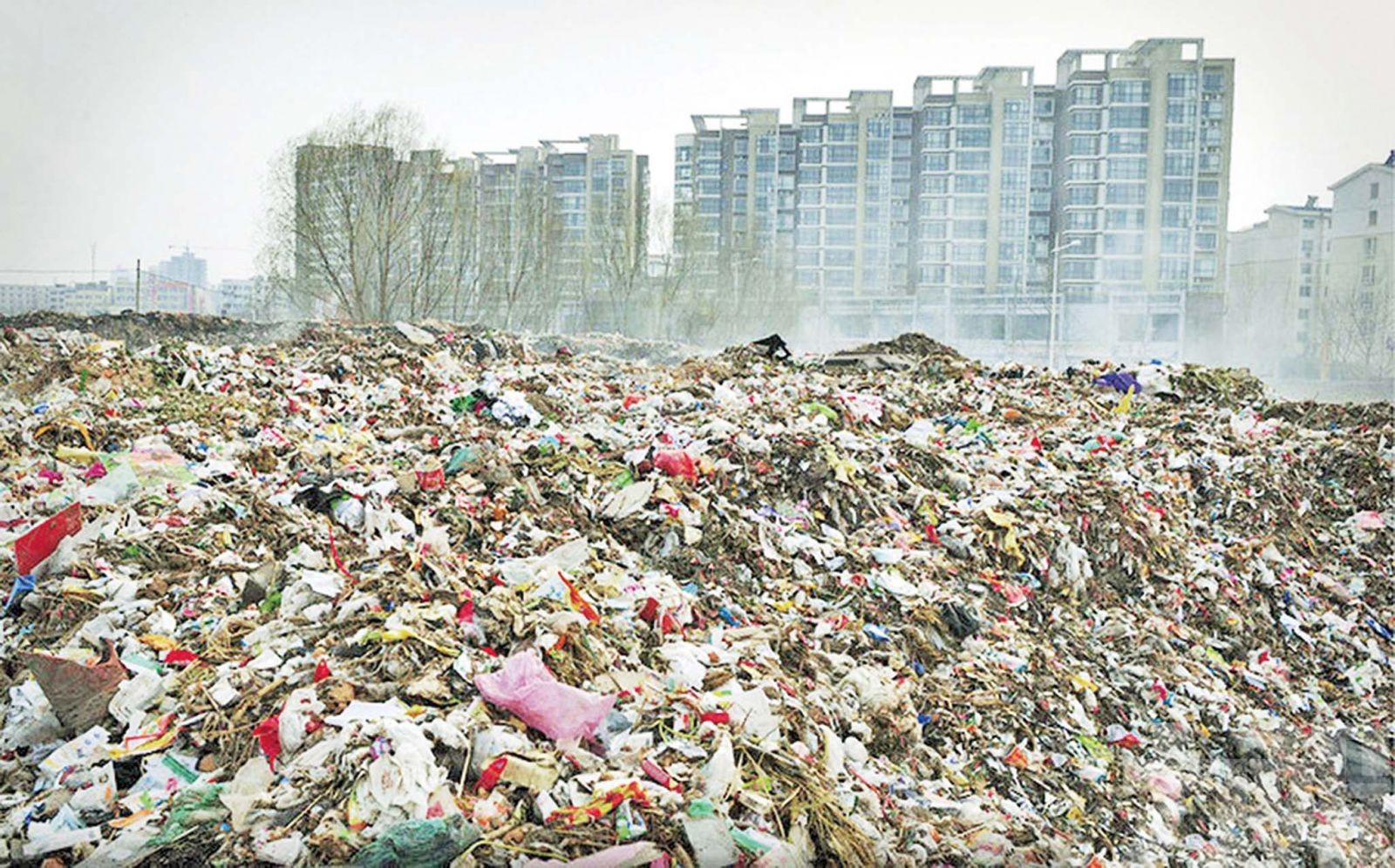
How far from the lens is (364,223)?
33.2 feet

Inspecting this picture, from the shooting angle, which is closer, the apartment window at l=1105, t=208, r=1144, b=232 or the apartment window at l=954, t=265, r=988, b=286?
the apartment window at l=1105, t=208, r=1144, b=232

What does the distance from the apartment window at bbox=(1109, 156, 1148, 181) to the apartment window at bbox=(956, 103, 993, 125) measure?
402 centimetres

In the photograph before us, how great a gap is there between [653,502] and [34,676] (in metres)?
1.63

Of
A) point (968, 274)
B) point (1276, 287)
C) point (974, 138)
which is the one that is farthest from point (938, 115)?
point (1276, 287)

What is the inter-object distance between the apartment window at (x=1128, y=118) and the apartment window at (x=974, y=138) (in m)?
4.08

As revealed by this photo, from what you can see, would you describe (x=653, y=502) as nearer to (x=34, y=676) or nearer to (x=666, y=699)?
(x=666, y=699)

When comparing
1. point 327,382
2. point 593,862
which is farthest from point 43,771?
point 327,382

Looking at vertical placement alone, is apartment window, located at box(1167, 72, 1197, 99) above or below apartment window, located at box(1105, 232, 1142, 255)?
above

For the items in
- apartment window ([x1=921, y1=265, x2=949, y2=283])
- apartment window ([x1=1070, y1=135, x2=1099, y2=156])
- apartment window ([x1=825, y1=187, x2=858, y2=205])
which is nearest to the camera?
apartment window ([x1=1070, y1=135, x2=1099, y2=156])

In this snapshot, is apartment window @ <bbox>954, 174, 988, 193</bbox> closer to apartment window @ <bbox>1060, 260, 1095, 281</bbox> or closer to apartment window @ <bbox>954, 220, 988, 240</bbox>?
apartment window @ <bbox>954, 220, 988, 240</bbox>

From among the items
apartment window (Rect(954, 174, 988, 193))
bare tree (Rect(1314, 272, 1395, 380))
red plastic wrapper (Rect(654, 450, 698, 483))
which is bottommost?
red plastic wrapper (Rect(654, 450, 698, 483))

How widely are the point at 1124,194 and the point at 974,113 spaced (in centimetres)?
448

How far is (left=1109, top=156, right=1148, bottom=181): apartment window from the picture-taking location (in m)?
7.93

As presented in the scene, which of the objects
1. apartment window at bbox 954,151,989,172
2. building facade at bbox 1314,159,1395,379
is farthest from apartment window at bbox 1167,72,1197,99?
apartment window at bbox 954,151,989,172
